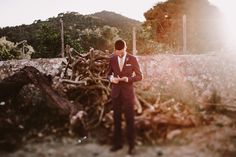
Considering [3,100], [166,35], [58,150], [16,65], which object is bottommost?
[58,150]

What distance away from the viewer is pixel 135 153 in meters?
6.21

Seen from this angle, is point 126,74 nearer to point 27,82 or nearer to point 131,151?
point 131,151

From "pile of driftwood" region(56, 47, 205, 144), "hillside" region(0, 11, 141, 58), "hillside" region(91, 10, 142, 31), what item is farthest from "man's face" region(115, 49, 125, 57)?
"hillside" region(91, 10, 142, 31)

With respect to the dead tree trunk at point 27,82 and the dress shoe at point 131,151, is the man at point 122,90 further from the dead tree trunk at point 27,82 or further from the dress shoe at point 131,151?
the dead tree trunk at point 27,82

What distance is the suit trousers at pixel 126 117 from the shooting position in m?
6.39

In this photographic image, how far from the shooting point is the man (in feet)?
21.1

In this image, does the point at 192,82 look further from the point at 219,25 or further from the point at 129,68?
the point at 219,25

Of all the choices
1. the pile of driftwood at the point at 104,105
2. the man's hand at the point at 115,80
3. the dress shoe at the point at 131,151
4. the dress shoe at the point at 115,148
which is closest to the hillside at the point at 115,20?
the pile of driftwood at the point at 104,105

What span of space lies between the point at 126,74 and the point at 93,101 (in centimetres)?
169

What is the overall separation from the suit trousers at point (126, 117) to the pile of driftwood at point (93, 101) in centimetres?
41

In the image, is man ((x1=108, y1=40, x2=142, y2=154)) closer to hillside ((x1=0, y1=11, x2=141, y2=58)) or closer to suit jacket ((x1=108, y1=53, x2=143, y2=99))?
suit jacket ((x1=108, y1=53, x2=143, y2=99))

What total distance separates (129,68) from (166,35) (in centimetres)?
1722

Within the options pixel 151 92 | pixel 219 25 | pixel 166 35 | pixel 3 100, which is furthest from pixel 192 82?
pixel 166 35

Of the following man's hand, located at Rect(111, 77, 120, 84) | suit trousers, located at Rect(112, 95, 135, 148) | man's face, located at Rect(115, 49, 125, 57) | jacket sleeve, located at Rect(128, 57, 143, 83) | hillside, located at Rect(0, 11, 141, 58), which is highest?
hillside, located at Rect(0, 11, 141, 58)
